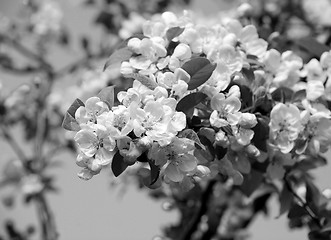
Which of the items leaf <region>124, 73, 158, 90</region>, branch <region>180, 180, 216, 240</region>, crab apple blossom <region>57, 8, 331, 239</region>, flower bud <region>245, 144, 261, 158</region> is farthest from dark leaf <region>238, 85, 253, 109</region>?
branch <region>180, 180, 216, 240</region>

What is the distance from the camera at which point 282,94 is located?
4.48 ft

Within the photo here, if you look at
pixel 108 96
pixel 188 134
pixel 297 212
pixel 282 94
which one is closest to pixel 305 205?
pixel 297 212

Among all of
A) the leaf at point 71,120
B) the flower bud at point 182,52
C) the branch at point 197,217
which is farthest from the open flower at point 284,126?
the branch at point 197,217

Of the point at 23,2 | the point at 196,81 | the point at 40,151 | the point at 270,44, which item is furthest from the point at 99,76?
the point at 196,81

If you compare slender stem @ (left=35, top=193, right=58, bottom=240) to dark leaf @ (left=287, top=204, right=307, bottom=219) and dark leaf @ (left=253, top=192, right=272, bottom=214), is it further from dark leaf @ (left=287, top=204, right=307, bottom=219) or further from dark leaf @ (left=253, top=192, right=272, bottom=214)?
dark leaf @ (left=287, top=204, right=307, bottom=219)

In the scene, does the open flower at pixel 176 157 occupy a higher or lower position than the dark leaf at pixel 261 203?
higher

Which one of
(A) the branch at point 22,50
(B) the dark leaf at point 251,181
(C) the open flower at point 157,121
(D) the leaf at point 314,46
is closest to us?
(C) the open flower at point 157,121

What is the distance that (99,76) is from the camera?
2693mm

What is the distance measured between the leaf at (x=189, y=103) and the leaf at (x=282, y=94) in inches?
10.5

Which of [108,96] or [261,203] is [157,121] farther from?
[261,203]

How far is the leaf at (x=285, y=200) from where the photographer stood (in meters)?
1.62

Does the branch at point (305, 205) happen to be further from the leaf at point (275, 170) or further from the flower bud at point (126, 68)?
the flower bud at point (126, 68)

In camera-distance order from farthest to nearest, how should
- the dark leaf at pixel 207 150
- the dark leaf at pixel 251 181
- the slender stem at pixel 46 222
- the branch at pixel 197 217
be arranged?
1. the slender stem at pixel 46 222
2. the branch at pixel 197 217
3. the dark leaf at pixel 251 181
4. the dark leaf at pixel 207 150

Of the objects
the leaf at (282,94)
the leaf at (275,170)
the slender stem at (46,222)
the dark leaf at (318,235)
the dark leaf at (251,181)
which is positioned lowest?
the slender stem at (46,222)
